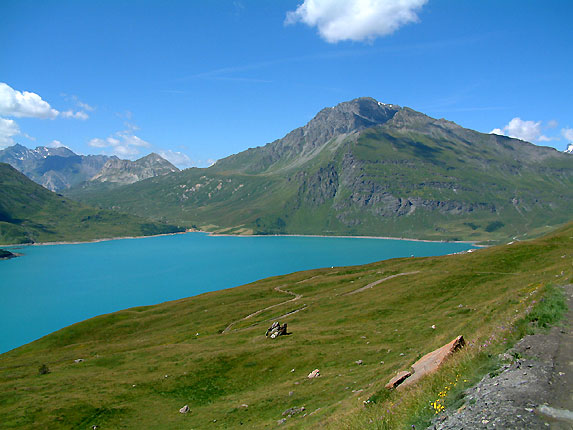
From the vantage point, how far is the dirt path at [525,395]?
1102 centimetres

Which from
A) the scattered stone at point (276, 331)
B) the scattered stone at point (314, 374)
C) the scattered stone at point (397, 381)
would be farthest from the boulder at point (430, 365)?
the scattered stone at point (276, 331)

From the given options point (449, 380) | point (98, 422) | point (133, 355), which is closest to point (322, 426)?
point (449, 380)

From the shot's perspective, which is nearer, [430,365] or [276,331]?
[430,365]

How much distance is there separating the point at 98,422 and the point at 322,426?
28395mm

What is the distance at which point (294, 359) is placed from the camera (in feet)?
157

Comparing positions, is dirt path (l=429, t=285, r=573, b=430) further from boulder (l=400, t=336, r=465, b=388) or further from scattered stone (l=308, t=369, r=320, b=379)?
scattered stone (l=308, t=369, r=320, b=379)

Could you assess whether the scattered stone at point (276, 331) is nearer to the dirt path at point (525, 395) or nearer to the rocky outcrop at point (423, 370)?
the rocky outcrop at point (423, 370)

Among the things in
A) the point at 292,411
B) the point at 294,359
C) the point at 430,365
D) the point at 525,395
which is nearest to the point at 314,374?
the point at 294,359

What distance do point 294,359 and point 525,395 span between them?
38240mm

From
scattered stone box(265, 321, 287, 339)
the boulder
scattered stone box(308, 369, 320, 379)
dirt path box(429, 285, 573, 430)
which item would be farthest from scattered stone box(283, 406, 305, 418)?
scattered stone box(265, 321, 287, 339)

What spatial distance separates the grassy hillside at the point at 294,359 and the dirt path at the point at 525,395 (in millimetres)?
1622

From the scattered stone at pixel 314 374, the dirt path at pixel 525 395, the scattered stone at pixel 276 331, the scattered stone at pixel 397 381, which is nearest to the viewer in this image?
the dirt path at pixel 525 395

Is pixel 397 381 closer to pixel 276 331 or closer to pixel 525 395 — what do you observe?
pixel 525 395

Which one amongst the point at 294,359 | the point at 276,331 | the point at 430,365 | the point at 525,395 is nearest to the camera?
the point at 525,395
